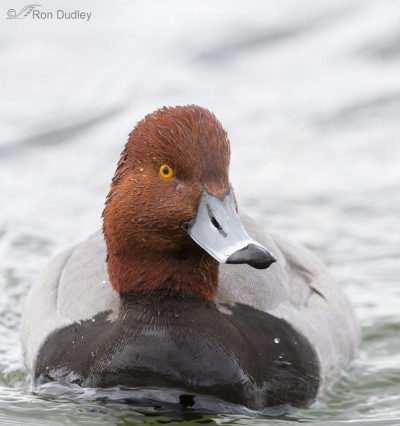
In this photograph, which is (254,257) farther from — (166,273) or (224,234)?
(166,273)

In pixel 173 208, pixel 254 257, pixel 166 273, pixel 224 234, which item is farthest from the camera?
pixel 166 273

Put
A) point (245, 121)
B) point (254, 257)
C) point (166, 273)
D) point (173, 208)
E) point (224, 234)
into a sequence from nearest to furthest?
point (254, 257), point (224, 234), point (173, 208), point (166, 273), point (245, 121)

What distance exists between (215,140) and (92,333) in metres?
1.26

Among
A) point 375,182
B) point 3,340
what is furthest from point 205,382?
point 375,182

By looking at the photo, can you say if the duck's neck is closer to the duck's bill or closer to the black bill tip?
the duck's bill

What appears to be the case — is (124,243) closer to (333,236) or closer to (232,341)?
(232,341)

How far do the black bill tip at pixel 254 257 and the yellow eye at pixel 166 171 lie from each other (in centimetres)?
60

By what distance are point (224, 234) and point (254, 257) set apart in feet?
0.85

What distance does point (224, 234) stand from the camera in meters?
5.73

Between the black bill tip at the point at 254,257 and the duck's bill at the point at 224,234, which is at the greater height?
the duck's bill at the point at 224,234

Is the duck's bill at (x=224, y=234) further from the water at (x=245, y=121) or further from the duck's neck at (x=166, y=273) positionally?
the water at (x=245, y=121)

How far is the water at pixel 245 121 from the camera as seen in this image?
29.8ft

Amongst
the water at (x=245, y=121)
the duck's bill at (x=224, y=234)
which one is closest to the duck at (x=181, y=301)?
the duck's bill at (x=224, y=234)

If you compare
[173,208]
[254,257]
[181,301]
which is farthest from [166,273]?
[254,257]
